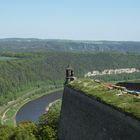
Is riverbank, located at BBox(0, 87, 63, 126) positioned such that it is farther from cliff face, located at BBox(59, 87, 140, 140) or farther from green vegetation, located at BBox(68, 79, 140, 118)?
green vegetation, located at BBox(68, 79, 140, 118)

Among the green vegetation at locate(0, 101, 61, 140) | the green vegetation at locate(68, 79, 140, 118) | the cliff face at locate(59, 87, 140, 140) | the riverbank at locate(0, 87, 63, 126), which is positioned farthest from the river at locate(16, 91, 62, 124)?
the green vegetation at locate(68, 79, 140, 118)

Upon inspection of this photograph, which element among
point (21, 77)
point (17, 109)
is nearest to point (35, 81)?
point (21, 77)

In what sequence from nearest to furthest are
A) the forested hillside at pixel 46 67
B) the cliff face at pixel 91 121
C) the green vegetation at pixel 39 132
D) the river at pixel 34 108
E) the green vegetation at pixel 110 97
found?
the cliff face at pixel 91 121 → the green vegetation at pixel 110 97 → the green vegetation at pixel 39 132 → the river at pixel 34 108 → the forested hillside at pixel 46 67

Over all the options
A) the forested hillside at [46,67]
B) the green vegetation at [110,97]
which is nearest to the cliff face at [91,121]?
the green vegetation at [110,97]

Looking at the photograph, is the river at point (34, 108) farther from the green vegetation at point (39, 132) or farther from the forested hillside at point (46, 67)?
the green vegetation at point (39, 132)

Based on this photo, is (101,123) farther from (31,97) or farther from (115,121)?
(31,97)

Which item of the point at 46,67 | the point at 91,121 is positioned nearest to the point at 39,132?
the point at 91,121

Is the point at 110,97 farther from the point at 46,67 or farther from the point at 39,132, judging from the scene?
the point at 46,67
